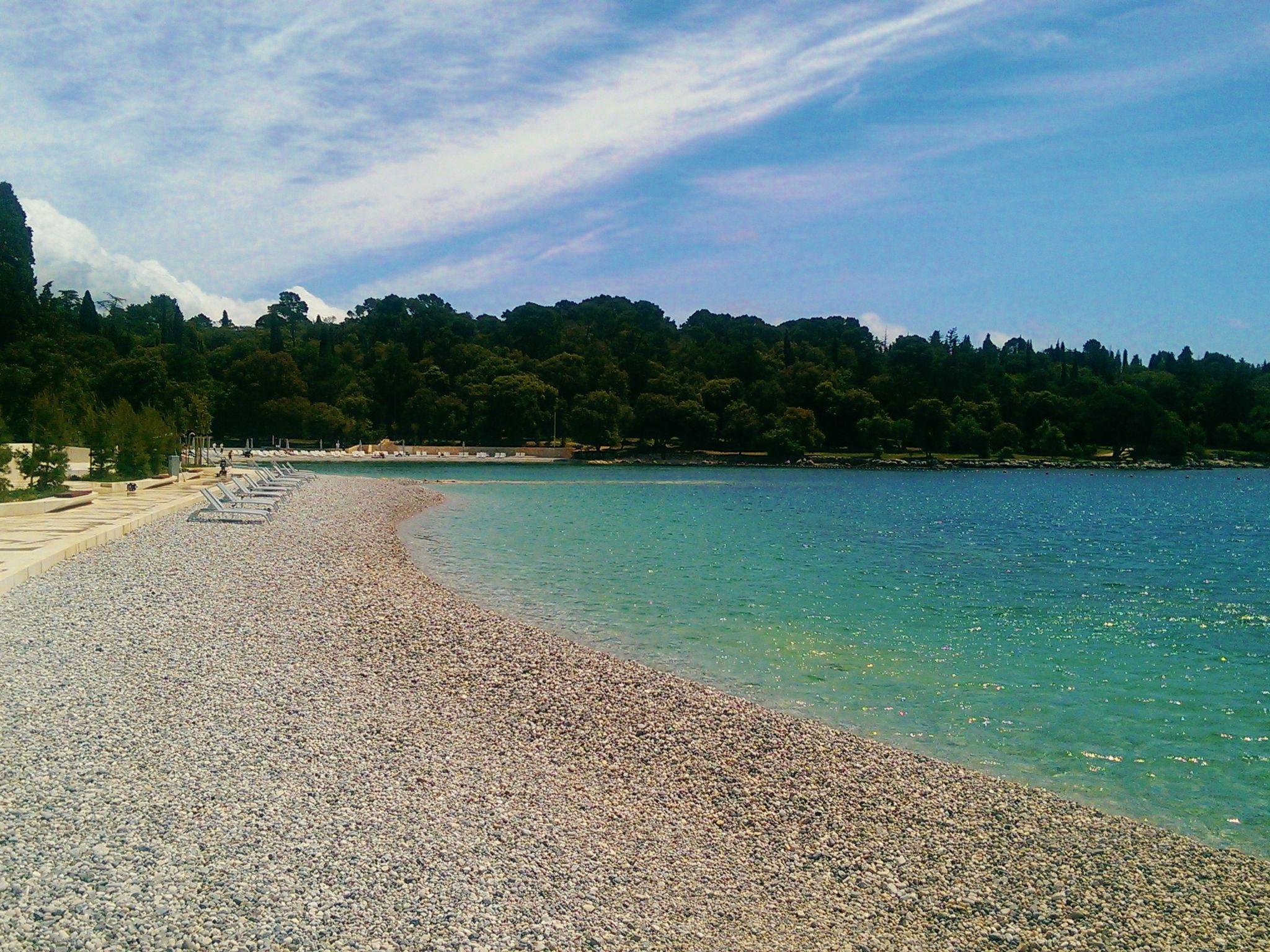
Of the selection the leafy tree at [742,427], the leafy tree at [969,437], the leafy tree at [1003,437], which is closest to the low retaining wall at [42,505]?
the leafy tree at [742,427]

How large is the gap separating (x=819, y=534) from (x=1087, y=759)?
24.7 metres

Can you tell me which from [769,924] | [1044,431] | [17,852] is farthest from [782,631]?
[1044,431]

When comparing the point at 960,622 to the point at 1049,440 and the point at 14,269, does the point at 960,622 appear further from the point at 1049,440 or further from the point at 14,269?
the point at 1049,440

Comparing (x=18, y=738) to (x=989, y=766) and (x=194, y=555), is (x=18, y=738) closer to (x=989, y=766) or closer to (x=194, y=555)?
(x=989, y=766)

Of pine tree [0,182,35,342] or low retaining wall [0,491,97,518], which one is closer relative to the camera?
low retaining wall [0,491,97,518]

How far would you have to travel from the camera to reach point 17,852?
5027mm

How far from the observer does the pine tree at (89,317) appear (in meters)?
87.9

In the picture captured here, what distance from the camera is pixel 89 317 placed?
88438 millimetres

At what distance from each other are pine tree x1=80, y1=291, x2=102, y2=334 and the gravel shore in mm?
90544

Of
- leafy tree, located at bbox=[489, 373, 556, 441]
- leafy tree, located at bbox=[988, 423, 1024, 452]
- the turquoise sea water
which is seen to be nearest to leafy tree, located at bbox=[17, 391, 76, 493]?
the turquoise sea water

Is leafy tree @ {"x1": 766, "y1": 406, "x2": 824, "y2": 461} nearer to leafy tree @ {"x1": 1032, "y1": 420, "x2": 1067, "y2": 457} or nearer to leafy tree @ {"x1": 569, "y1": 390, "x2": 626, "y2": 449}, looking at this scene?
leafy tree @ {"x1": 569, "y1": 390, "x2": 626, "y2": 449}

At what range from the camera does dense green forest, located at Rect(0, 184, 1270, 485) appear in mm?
104625

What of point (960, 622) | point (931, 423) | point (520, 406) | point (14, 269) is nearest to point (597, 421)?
point (520, 406)

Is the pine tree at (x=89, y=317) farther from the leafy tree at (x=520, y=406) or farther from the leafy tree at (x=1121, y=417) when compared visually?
the leafy tree at (x=1121, y=417)
